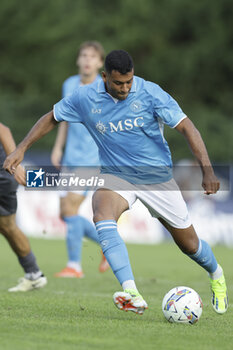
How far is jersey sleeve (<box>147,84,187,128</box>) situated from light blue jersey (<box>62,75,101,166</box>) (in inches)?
159

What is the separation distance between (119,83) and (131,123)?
0.34 m

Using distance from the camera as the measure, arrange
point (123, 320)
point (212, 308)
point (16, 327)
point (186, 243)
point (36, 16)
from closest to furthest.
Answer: point (16, 327), point (123, 320), point (186, 243), point (212, 308), point (36, 16)

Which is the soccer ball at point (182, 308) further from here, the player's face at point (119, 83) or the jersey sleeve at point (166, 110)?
the player's face at point (119, 83)

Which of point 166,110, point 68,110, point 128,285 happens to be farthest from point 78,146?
point 128,285

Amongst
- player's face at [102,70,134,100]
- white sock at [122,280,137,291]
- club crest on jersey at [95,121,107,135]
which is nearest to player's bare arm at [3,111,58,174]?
club crest on jersey at [95,121,107,135]

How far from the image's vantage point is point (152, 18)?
3666 centimetres

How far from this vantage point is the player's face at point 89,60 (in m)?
10.2

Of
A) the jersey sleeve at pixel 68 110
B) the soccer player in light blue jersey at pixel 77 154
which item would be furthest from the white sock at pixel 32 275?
the jersey sleeve at pixel 68 110

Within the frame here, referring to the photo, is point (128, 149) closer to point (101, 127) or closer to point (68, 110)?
point (101, 127)

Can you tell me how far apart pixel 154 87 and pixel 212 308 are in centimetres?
209

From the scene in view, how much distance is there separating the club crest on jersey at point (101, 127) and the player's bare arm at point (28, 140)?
0.39 m

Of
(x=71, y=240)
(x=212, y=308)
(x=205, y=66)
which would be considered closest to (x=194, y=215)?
(x=71, y=240)

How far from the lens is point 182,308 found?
616cm

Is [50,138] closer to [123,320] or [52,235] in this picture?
[52,235]
